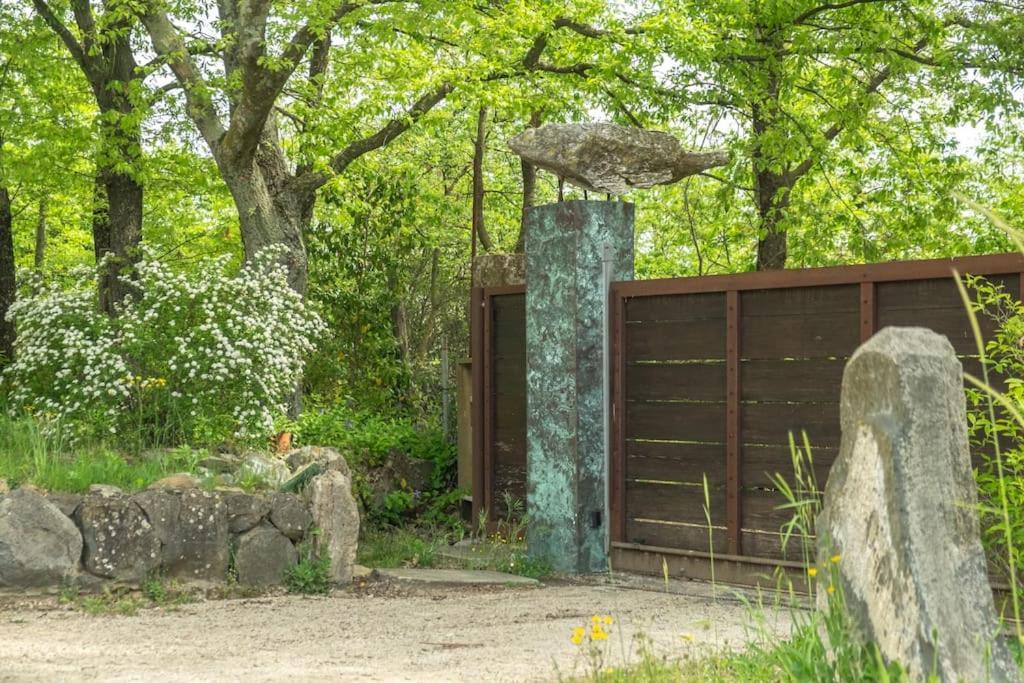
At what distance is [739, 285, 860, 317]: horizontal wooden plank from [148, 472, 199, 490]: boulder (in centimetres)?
380

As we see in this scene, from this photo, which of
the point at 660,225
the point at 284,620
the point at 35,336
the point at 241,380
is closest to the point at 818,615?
the point at 284,620

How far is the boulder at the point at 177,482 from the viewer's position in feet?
25.8

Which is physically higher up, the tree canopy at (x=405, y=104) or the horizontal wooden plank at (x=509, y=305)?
the tree canopy at (x=405, y=104)

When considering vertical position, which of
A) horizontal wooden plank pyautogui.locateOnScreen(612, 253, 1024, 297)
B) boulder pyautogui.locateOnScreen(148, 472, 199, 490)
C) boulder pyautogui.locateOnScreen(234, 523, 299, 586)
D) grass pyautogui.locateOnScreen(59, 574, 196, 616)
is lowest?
grass pyautogui.locateOnScreen(59, 574, 196, 616)

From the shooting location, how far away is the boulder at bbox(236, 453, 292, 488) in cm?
838

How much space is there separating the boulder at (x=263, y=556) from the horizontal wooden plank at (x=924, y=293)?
13.3 feet

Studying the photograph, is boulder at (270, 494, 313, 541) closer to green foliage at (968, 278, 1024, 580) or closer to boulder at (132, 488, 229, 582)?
boulder at (132, 488, 229, 582)

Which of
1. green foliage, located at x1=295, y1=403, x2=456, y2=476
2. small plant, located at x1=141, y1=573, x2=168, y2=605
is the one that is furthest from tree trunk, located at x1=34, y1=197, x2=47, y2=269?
small plant, located at x1=141, y1=573, x2=168, y2=605

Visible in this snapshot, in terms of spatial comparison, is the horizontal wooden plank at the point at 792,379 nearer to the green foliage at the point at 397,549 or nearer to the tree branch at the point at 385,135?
the green foliage at the point at 397,549

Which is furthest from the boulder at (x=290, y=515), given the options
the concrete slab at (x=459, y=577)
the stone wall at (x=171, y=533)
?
the concrete slab at (x=459, y=577)

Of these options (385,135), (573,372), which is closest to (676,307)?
(573,372)

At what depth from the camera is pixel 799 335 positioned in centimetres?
762

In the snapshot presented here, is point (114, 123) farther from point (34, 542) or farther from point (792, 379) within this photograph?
point (792, 379)

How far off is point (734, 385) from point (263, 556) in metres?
3.26
